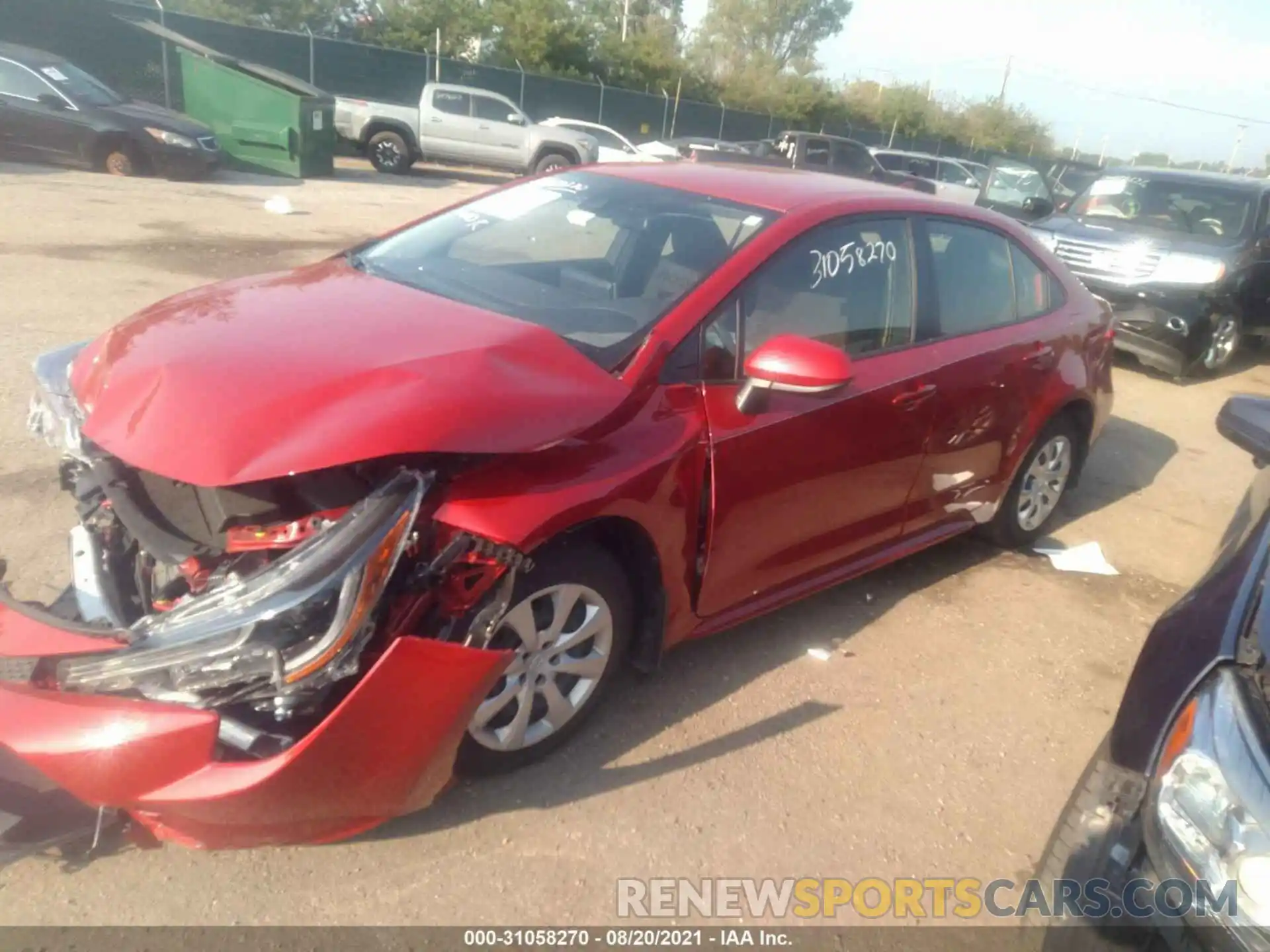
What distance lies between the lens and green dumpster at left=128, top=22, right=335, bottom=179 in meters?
17.0

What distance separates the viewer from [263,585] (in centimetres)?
229

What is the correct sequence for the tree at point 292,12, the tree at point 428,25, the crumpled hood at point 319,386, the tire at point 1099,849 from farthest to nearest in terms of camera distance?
the tree at point 428,25, the tree at point 292,12, the crumpled hood at point 319,386, the tire at point 1099,849

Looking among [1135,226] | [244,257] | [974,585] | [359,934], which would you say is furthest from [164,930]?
[1135,226]

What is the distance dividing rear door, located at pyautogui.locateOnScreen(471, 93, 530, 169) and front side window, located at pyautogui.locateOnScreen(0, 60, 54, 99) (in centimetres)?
877

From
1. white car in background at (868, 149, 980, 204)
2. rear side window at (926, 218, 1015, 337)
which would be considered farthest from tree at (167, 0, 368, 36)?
rear side window at (926, 218, 1015, 337)

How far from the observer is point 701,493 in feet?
10.1

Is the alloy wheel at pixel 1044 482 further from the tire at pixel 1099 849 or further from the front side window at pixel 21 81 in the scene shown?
the front side window at pixel 21 81

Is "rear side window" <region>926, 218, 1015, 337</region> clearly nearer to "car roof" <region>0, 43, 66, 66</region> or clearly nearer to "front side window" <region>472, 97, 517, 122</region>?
"car roof" <region>0, 43, 66, 66</region>

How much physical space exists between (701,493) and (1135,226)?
28.3 ft

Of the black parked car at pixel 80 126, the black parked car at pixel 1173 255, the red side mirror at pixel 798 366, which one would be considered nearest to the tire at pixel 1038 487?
the red side mirror at pixel 798 366

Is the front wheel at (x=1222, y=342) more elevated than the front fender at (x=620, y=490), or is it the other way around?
the front fender at (x=620, y=490)

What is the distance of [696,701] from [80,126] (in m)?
14.5

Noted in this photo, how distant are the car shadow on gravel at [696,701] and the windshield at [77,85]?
14.3 metres

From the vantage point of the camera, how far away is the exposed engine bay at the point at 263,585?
226 cm
